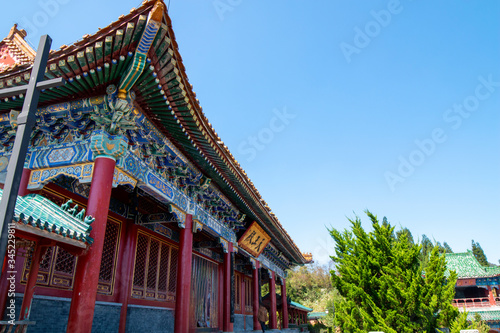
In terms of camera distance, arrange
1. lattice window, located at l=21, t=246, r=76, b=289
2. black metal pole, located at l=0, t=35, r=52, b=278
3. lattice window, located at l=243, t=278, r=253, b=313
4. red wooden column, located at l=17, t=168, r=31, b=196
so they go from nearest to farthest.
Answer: black metal pole, located at l=0, t=35, r=52, b=278
red wooden column, located at l=17, t=168, r=31, b=196
lattice window, located at l=21, t=246, r=76, b=289
lattice window, located at l=243, t=278, r=253, b=313

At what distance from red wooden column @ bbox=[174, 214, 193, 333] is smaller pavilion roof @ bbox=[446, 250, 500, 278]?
24226 millimetres

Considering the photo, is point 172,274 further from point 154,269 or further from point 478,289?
point 478,289

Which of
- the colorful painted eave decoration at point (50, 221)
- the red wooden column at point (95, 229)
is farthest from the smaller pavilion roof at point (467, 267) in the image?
the colorful painted eave decoration at point (50, 221)

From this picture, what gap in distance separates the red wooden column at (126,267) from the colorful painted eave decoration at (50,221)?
3284mm

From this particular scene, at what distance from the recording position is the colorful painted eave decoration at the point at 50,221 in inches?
148

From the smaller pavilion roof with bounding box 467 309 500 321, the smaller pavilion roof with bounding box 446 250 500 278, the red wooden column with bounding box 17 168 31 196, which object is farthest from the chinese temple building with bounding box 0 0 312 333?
the smaller pavilion roof with bounding box 446 250 500 278

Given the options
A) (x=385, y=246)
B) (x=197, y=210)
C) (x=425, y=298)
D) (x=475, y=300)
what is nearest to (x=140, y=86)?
(x=197, y=210)

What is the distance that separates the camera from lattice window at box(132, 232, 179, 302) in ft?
27.4

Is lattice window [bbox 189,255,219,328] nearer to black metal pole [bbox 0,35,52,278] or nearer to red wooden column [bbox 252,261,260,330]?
red wooden column [bbox 252,261,260,330]

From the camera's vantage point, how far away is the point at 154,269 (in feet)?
29.6

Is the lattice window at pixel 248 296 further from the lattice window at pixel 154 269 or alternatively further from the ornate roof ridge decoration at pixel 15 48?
the ornate roof ridge decoration at pixel 15 48

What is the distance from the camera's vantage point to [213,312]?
11.9 meters

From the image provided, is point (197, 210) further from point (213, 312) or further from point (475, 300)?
point (475, 300)

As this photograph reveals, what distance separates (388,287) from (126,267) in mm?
6231
